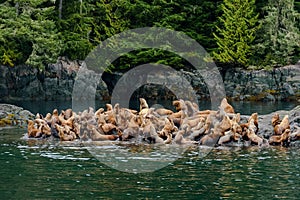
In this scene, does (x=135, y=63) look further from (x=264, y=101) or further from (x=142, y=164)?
(x=142, y=164)

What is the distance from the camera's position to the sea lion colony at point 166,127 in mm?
37562

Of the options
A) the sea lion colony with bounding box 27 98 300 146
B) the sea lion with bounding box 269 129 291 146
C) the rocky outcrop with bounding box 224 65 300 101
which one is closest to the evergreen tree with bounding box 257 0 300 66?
the rocky outcrop with bounding box 224 65 300 101

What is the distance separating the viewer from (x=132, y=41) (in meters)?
86.4

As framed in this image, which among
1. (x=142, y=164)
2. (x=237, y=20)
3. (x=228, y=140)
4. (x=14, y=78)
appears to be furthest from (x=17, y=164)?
(x=237, y=20)

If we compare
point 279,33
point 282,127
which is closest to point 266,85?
point 279,33

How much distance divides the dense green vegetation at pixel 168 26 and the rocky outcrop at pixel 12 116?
2518 cm

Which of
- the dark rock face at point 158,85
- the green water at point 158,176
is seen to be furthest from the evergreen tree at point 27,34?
the green water at point 158,176

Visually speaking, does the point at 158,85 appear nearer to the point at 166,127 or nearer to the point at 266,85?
the point at 266,85

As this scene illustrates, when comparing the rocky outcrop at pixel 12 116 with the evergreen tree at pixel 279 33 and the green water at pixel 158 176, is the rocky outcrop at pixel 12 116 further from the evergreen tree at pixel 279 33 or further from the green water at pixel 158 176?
the evergreen tree at pixel 279 33

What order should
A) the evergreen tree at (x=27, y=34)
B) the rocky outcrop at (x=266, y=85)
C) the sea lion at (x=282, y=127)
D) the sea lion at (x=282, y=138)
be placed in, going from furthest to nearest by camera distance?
the rocky outcrop at (x=266, y=85) < the evergreen tree at (x=27, y=34) < the sea lion at (x=282, y=127) < the sea lion at (x=282, y=138)

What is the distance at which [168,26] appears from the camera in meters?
84.5

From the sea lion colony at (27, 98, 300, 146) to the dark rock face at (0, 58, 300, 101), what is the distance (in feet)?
124

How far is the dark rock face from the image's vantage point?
80.0 metres

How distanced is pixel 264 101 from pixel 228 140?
43.1m
